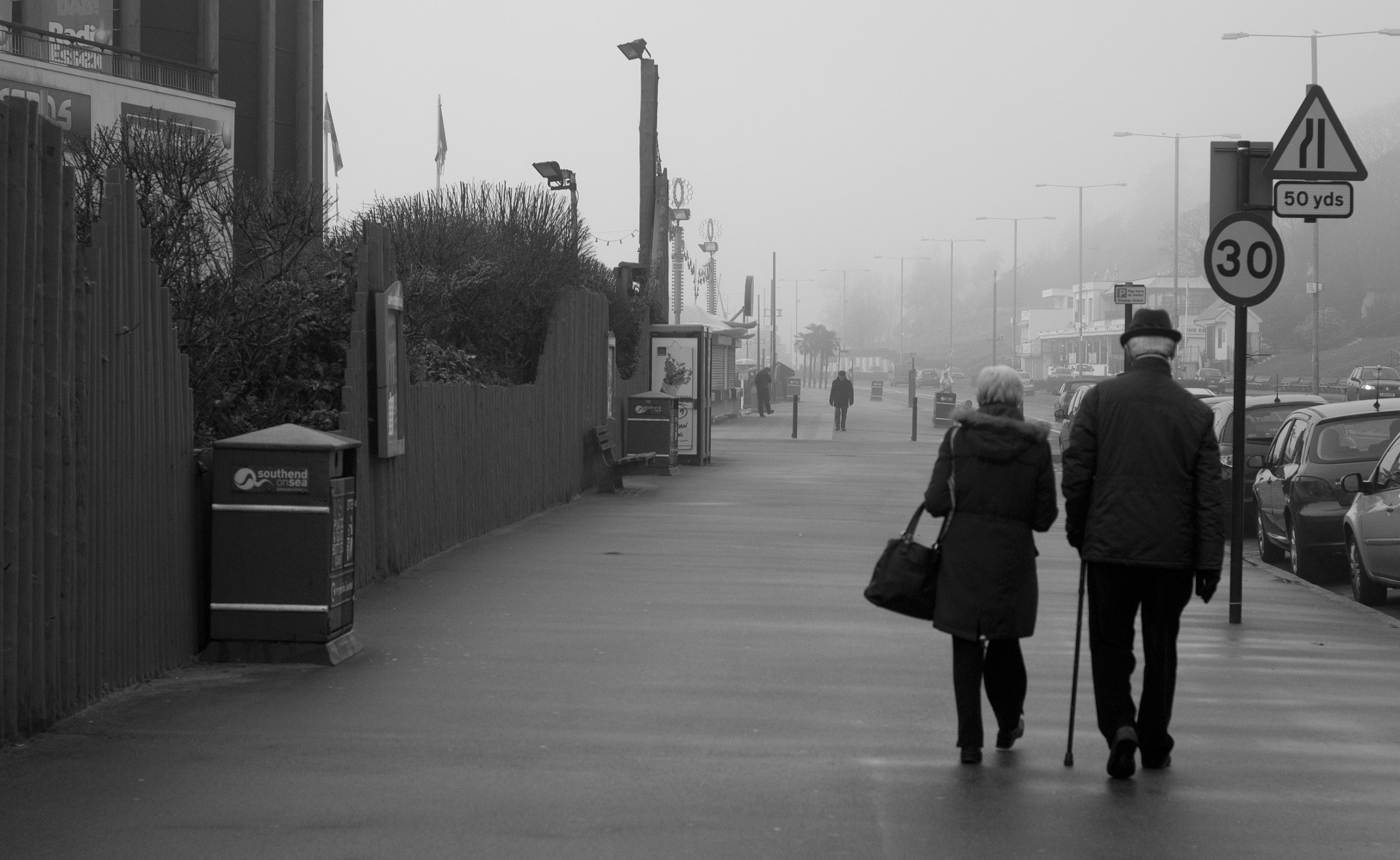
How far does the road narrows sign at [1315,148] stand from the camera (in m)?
10.5

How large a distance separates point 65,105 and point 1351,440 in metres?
23.4

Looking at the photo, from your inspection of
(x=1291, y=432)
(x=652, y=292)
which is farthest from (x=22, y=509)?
(x=652, y=292)

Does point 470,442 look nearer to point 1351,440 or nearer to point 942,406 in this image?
point 1351,440

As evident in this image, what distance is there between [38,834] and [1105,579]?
3860mm

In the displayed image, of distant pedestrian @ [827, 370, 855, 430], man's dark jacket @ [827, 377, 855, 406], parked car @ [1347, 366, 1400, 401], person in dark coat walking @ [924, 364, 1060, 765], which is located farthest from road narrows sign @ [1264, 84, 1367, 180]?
parked car @ [1347, 366, 1400, 401]

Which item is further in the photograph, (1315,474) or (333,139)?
(333,139)

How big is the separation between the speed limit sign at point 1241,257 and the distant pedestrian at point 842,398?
32700mm

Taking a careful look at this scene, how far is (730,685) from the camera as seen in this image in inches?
Answer: 313

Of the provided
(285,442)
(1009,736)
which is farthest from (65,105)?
(1009,736)

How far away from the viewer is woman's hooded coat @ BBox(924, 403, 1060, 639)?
623cm

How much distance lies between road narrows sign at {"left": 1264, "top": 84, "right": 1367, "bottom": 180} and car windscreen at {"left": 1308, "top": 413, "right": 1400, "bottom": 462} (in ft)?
12.3

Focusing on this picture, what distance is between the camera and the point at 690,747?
6.59 meters

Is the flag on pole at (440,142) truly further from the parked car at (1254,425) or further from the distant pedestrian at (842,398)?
the parked car at (1254,425)

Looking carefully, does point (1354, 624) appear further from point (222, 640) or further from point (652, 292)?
point (652, 292)
